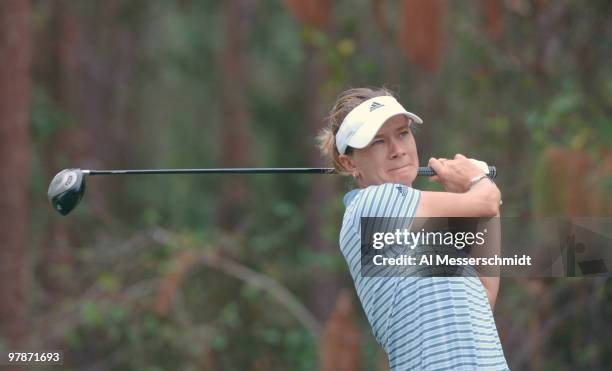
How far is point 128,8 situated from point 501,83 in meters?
8.25

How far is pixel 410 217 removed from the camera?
2666 millimetres

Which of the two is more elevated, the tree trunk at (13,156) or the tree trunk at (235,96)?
the tree trunk at (235,96)

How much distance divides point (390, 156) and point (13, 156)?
6.37 m

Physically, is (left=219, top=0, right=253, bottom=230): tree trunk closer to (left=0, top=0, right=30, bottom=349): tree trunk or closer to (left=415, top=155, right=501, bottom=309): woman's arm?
(left=0, top=0, right=30, bottom=349): tree trunk

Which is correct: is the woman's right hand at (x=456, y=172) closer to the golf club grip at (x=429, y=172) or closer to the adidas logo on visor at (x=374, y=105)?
the golf club grip at (x=429, y=172)

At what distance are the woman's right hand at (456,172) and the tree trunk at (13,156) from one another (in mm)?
6066

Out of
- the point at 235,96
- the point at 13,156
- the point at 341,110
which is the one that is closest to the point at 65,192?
the point at 341,110

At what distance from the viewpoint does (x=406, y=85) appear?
14961mm

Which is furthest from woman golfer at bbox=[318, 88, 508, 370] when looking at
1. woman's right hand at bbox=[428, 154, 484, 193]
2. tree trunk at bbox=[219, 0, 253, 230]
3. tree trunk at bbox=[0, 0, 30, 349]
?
tree trunk at bbox=[219, 0, 253, 230]

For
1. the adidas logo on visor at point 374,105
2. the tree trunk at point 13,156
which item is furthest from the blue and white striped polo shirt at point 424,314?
the tree trunk at point 13,156

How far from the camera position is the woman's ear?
2.93 m

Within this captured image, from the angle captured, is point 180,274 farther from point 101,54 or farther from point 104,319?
point 101,54

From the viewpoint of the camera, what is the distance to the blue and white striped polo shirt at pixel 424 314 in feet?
8.69

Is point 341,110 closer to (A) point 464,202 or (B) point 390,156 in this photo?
(B) point 390,156
